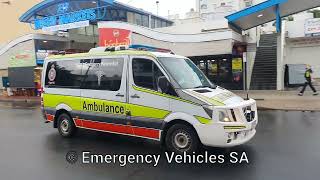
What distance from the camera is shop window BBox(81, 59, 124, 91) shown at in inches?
335

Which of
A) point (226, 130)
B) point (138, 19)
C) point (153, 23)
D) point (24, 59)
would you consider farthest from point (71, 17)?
point (226, 130)

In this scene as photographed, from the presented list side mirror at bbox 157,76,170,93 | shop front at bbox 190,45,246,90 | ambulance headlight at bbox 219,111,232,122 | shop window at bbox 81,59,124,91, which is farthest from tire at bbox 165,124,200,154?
shop front at bbox 190,45,246,90

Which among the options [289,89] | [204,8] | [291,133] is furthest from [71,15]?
[204,8]

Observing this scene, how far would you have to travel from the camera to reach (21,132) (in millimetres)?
Answer: 11305

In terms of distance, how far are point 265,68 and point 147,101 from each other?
1904cm

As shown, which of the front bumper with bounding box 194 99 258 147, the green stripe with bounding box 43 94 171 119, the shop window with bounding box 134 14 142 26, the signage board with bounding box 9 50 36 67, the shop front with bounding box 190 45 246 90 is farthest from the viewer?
the shop window with bounding box 134 14 142 26

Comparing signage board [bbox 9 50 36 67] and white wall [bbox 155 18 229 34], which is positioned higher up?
white wall [bbox 155 18 229 34]

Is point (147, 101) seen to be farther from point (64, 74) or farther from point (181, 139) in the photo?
point (64, 74)

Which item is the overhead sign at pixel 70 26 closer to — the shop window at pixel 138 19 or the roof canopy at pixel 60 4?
the roof canopy at pixel 60 4

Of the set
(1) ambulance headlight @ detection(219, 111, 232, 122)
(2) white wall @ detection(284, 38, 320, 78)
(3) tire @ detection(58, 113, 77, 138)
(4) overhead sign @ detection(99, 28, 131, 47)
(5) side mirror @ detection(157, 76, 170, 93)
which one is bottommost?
(3) tire @ detection(58, 113, 77, 138)

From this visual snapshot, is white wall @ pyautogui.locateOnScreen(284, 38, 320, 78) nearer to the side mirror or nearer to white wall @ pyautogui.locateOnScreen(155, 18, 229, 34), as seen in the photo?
white wall @ pyautogui.locateOnScreen(155, 18, 229, 34)

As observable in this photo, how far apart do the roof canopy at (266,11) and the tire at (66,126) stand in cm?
1326

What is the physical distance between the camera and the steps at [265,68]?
2419cm

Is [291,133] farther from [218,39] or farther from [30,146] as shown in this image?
[218,39]
